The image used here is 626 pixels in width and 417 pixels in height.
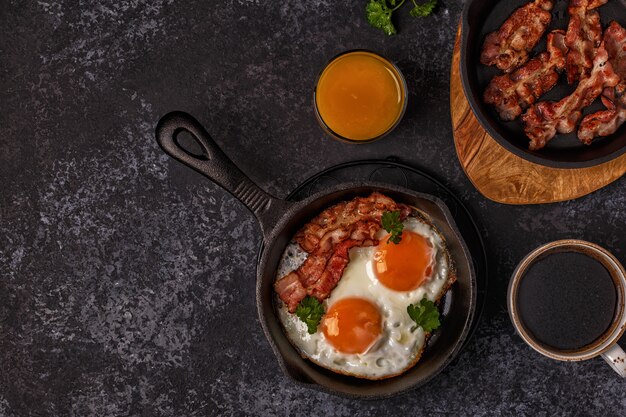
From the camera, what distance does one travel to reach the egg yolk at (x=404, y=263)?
9.44ft

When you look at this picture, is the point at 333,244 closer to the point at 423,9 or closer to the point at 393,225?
the point at 393,225

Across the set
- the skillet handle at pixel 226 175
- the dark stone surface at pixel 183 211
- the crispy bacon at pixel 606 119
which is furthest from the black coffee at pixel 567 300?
the skillet handle at pixel 226 175

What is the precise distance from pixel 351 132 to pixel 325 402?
1282 millimetres

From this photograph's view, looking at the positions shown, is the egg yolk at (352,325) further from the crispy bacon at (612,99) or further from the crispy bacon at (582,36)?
the crispy bacon at (582,36)

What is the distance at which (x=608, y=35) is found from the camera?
2.95m

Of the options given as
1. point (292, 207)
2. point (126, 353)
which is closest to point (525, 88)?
point (292, 207)

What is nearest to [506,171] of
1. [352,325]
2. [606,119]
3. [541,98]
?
[541,98]

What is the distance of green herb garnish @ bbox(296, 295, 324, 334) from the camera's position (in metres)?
2.86

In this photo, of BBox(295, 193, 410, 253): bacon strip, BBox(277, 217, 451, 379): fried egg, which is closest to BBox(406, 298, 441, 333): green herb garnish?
BBox(277, 217, 451, 379): fried egg

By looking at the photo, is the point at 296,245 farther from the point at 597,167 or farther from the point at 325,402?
the point at 597,167

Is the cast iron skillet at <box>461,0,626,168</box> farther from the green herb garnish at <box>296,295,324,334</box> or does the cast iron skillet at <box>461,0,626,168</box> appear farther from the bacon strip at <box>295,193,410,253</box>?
the green herb garnish at <box>296,295,324,334</box>

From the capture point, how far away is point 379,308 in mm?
2914

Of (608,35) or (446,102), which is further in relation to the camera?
(446,102)

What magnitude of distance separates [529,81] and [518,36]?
0.20m
